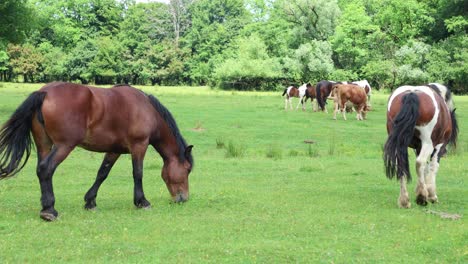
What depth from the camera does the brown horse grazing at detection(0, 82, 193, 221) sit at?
7.61 metres

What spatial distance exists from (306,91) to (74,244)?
27.6m

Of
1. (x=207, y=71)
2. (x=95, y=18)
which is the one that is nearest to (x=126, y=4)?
(x=95, y=18)

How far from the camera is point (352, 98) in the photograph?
27016mm

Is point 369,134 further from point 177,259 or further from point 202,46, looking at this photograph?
point 202,46

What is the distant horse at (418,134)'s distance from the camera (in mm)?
8562

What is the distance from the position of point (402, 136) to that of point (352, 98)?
18.8m

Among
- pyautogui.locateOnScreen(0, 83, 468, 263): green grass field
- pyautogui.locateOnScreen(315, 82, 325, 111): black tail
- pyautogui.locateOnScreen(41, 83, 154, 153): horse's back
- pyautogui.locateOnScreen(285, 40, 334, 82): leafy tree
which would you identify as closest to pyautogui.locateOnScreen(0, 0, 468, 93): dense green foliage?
pyautogui.locateOnScreen(285, 40, 334, 82): leafy tree

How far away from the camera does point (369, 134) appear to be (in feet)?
69.7

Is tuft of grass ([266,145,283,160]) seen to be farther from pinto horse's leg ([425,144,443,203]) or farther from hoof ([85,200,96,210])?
hoof ([85,200,96,210])

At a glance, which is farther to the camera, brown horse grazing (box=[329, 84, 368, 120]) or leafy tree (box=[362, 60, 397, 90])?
leafy tree (box=[362, 60, 397, 90])

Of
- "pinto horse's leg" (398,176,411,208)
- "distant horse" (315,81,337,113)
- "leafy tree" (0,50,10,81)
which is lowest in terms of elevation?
"leafy tree" (0,50,10,81)

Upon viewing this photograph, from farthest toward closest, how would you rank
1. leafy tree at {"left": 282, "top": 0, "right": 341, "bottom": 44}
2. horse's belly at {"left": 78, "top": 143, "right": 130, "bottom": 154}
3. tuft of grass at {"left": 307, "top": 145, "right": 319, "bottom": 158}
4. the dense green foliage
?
leafy tree at {"left": 282, "top": 0, "right": 341, "bottom": 44}
the dense green foliage
tuft of grass at {"left": 307, "top": 145, "right": 319, "bottom": 158}
horse's belly at {"left": 78, "top": 143, "right": 130, "bottom": 154}

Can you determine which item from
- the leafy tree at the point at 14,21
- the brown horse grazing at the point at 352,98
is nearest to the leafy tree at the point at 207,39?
the leafy tree at the point at 14,21

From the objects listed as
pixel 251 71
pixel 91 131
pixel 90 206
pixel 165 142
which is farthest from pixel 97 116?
pixel 251 71
